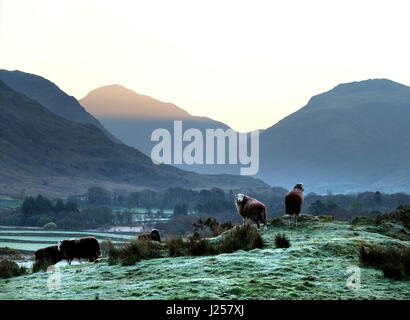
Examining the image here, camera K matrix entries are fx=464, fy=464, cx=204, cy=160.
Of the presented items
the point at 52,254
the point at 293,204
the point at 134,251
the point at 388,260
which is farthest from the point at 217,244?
the point at 52,254

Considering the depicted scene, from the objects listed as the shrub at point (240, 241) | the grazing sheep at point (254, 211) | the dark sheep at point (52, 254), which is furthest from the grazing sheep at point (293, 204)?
the dark sheep at point (52, 254)

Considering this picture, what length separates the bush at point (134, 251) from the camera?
13812mm

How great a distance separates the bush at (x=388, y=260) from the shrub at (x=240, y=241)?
135 inches

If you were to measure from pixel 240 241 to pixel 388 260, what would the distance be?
4765 millimetres

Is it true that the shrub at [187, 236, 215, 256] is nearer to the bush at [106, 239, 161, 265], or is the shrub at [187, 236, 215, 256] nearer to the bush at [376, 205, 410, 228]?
the bush at [106, 239, 161, 265]

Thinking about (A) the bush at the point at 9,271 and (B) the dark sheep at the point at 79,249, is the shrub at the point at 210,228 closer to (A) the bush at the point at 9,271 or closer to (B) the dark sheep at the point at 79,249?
(A) the bush at the point at 9,271

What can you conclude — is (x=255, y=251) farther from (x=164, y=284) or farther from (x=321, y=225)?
(x=321, y=225)

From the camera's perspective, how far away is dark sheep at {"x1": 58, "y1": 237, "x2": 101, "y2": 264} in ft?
81.4

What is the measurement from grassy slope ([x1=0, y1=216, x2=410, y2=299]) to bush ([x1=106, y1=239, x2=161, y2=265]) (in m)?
0.53

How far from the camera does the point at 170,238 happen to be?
14766 millimetres

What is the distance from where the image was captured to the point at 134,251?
1415 cm
